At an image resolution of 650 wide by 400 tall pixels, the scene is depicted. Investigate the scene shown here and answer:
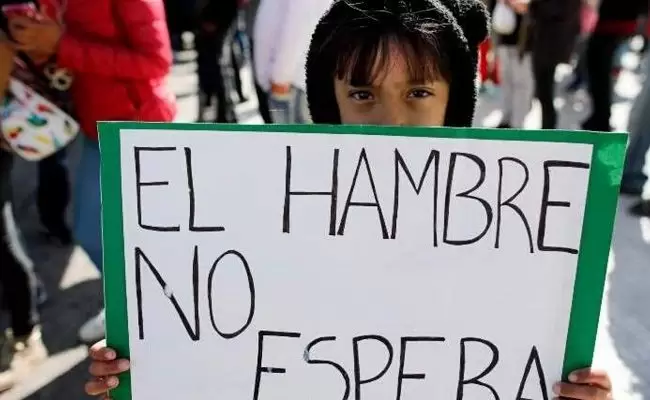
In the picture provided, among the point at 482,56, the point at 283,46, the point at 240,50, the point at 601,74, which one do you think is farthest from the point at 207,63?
the point at 482,56

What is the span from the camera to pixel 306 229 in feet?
3.26

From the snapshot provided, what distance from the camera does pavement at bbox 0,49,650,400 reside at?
97.6 inches

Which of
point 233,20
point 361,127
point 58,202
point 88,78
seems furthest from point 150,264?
point 233,20

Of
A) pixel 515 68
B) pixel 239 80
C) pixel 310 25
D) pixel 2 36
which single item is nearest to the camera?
pixel 2 36

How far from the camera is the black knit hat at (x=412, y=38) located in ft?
3.97

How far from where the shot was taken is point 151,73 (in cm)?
222

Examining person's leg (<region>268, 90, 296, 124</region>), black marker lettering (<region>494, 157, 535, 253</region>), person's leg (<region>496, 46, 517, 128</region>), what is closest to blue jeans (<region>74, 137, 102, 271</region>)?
person's leg (<region>268, 90, 296, 124</region>)

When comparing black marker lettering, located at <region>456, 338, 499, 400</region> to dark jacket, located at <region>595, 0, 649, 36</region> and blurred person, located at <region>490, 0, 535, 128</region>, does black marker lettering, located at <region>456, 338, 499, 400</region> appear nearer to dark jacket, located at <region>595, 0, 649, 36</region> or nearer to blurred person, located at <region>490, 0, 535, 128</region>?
dark jacket, located at <region>595, 0, 649, 36</region>

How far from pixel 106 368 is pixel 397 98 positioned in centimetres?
58

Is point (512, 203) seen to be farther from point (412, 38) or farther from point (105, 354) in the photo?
point (105, 354)

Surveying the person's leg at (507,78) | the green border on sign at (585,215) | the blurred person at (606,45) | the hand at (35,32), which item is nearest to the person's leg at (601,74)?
the blurred person at (606,45)

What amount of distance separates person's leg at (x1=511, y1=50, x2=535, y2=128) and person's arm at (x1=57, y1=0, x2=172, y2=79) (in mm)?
2561

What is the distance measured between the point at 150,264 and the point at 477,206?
1.38ft

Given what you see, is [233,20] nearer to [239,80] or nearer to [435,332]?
[239,80]
